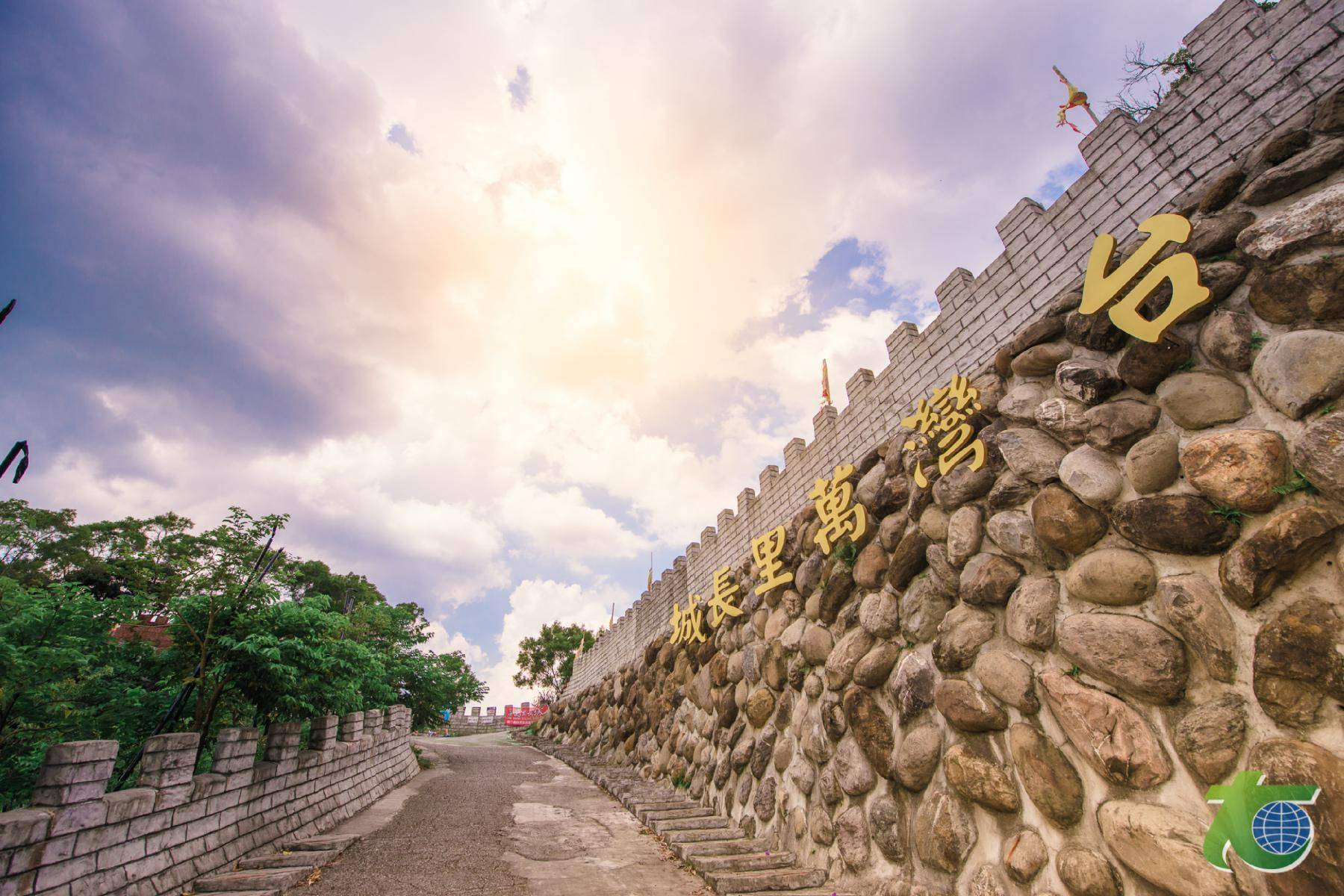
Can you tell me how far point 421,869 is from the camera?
5.51 meters

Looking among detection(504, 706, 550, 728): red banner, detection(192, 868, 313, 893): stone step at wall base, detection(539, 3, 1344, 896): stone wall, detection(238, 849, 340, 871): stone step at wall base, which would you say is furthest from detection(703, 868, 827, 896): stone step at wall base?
detection(504, 706, 550, 728): red banner

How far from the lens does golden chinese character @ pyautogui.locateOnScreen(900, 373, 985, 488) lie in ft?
14.9

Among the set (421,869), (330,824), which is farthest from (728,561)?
(330,824)

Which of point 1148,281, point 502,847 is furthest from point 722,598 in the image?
point 1148,281

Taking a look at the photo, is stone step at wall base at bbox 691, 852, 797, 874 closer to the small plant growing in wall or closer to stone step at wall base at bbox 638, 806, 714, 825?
stone step at wall base at bbox 638, 806, 714, 825

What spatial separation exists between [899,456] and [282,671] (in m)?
6.80

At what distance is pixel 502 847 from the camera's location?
20.7 feet

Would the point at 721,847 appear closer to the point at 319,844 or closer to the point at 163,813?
the point at 319,844

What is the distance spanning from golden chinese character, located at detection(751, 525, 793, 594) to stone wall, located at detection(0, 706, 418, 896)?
585 centimetres

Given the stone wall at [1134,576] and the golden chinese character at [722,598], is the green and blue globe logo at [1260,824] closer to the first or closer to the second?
the stone wall at [1134,576]

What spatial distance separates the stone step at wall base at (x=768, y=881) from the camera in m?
4.75

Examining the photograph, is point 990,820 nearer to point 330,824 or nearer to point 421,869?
point 421,869

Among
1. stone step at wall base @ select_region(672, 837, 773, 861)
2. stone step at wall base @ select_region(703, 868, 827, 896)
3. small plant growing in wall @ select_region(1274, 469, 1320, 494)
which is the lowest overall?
stone step at wall base @ select_region(703, 868, 827, 896)

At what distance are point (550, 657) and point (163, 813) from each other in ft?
102
